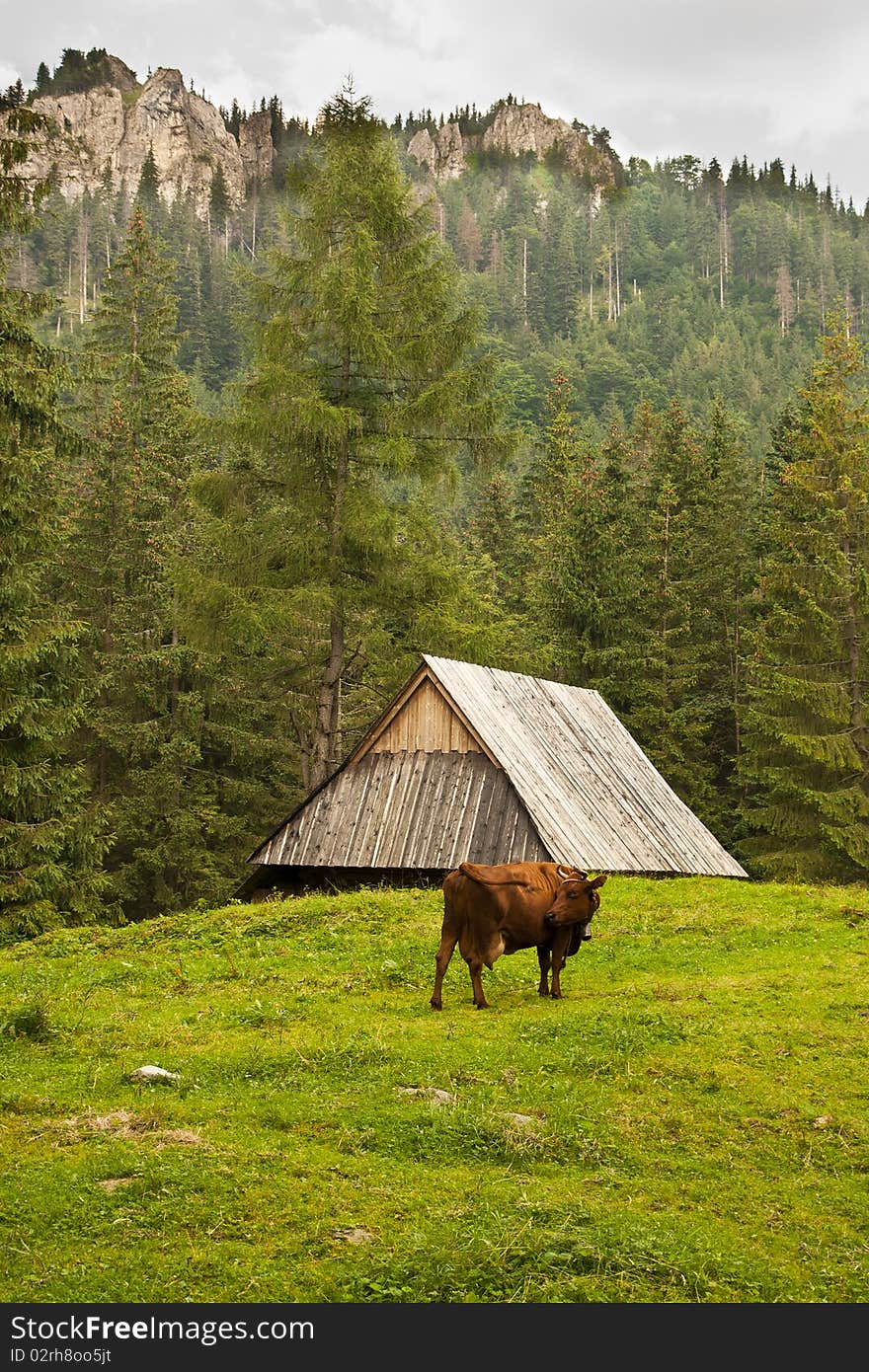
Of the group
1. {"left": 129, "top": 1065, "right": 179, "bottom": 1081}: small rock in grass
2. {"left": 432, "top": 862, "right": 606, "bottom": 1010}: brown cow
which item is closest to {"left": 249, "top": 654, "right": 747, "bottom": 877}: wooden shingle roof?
{"left": 432, "top": 862, "right": 606, "bottom": 1010}: brown cow

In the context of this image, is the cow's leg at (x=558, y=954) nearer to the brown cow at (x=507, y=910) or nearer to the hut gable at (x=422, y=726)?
the brown cow at (x=507, y=910)

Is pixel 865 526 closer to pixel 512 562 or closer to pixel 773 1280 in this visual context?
pixel 512 562

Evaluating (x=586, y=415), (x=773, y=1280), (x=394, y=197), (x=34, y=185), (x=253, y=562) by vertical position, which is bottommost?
(x=773, y=1280)

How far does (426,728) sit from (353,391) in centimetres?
1157

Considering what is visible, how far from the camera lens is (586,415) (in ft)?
424

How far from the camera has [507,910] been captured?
39.3 feet

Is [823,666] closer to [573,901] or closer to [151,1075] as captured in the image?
[573,901]

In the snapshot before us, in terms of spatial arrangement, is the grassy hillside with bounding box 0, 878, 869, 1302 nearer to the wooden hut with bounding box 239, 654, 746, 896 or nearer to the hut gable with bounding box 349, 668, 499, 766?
the wooden hut with bounding box 239, 654, 746, 896

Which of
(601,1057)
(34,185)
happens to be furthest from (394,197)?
(601,1057)

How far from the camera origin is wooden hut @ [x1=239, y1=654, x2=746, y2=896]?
75.5 ft

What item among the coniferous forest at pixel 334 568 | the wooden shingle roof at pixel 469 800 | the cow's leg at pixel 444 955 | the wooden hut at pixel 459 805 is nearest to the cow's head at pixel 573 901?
the cow's leg at pixel 444 955

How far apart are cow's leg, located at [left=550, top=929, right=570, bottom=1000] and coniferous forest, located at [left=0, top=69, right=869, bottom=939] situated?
1652 centimetres

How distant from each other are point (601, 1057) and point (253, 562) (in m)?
23.1

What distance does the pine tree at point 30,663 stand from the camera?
2356 centimetres
